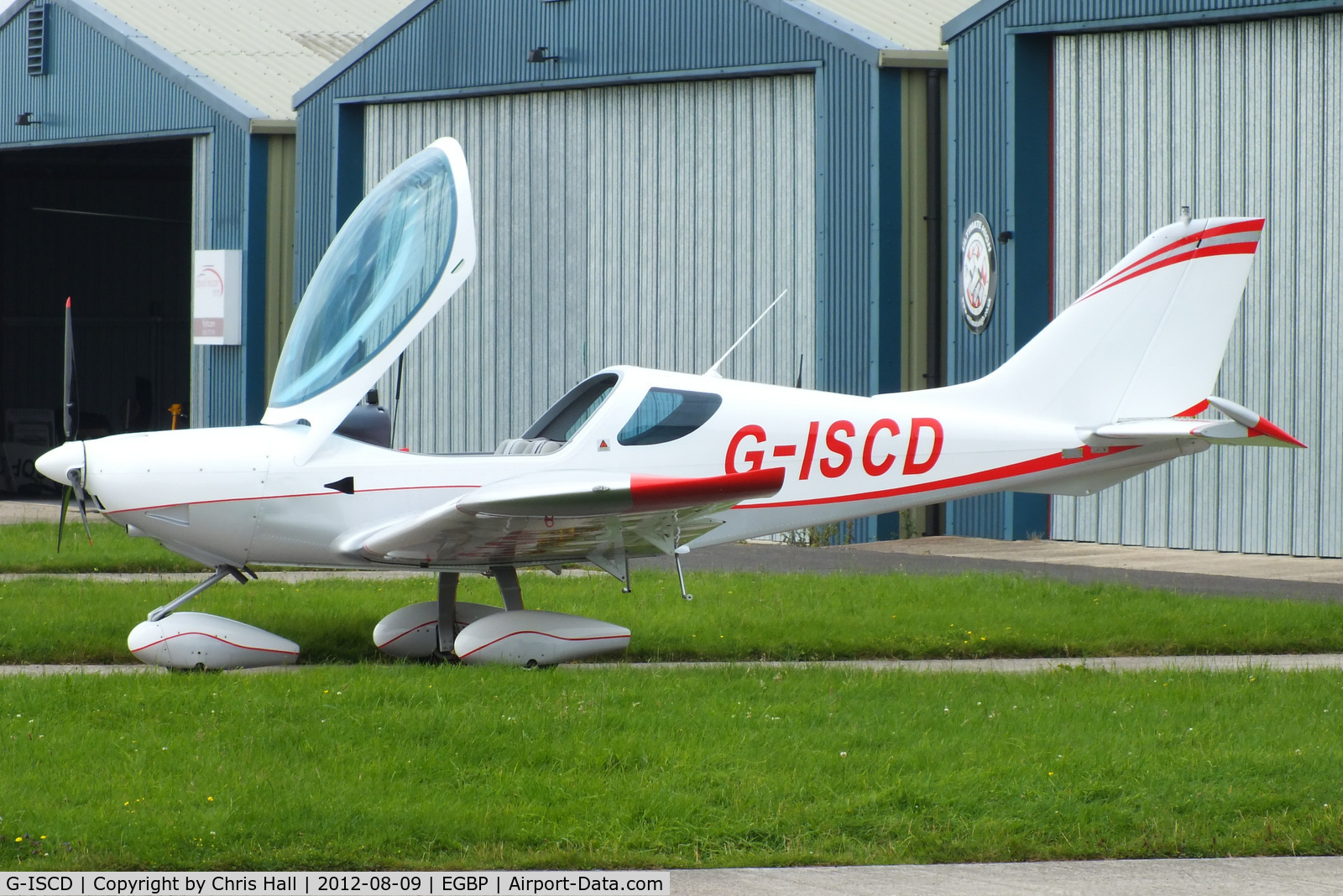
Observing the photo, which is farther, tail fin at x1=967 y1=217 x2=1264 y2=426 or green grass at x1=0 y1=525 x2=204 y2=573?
green grass at x1=0 y1=525 x2=204 y2=573

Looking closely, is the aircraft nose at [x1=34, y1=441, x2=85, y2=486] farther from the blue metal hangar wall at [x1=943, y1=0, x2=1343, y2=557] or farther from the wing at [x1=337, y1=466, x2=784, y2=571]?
the blue metal hangar wall at [x1=943, y1=0, x2=1343, y2=557]

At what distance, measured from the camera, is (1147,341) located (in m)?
10.0

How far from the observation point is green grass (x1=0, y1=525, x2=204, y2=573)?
14.3 meters

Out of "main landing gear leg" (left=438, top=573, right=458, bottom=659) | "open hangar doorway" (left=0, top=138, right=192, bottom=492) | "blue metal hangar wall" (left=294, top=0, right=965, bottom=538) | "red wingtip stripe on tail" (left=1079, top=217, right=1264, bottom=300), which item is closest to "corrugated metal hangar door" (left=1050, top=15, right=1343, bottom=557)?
"blue metal hangar wall" (left=294, top=0, right=965, bottom=538)

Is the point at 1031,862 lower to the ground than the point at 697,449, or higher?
lower

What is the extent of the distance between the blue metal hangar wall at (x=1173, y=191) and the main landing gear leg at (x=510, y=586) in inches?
363

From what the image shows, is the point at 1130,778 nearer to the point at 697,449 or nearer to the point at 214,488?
the point at 697,449

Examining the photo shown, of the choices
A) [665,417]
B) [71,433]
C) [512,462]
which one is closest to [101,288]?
[71,433]

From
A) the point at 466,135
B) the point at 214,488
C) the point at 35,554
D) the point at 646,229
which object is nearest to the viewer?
the point at 214,488

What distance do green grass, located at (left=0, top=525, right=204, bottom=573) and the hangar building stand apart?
771 centimetres

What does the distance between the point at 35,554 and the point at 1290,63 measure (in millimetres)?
13276

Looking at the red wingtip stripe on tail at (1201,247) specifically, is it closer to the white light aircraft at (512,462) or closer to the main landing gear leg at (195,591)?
the white light aircraft at (512,462)

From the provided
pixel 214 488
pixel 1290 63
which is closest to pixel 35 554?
pixel 214 488

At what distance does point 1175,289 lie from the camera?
10.1 meters
